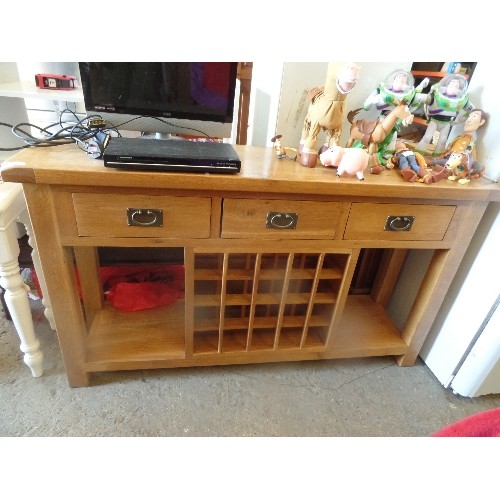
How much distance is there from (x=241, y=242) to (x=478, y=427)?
2.14 feet

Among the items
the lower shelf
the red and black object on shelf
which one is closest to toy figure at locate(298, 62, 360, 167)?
the lower shelf

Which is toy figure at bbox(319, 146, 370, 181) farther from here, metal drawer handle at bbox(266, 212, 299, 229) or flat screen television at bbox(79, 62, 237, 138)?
flat screen television at bbox(79, 62, 237, 138)

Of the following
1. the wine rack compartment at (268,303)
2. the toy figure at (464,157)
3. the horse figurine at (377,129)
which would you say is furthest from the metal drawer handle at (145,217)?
the toy figure at (464,157)

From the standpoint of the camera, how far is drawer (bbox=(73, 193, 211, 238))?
0.83 meters

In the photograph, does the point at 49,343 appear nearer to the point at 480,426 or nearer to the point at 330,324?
the point at 330,324

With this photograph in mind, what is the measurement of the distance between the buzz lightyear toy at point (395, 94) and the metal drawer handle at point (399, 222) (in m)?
0.22

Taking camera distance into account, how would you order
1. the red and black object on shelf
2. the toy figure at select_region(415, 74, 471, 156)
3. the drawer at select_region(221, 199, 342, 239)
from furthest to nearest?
1. the red and black object on shelf
2. the toy figure at select_region(415, 74, 471, 156)
3. the drawer at select_region(221, 199, 342, 239)

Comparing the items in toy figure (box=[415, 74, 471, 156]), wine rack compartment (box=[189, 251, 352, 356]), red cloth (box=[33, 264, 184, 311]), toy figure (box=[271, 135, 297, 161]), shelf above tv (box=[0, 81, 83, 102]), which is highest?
toy figure (box=[415, 74, 471, 156])

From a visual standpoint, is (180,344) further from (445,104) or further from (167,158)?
(445,104)

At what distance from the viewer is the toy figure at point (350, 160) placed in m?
0.90

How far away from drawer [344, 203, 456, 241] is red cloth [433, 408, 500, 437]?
60 cm

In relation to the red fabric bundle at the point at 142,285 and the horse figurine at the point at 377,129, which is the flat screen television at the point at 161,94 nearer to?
the horse figurine at the point at 377,129

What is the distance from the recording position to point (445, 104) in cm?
103

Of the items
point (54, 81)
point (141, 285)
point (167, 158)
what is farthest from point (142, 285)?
point (54, 81)
